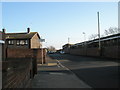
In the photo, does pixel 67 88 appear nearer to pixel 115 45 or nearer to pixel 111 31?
pixel 115 45

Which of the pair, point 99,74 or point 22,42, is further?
point 22,42

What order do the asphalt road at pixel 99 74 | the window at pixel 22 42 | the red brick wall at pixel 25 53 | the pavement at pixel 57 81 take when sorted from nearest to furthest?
the pavement at pixel 57 81 → the asphalt road at pixel 99 74 → the red brick wall at pixel 25 53 → the window at pixel 22 42

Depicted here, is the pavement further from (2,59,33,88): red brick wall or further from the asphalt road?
(2,59,33,88): red brick wall

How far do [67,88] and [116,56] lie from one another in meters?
25.5

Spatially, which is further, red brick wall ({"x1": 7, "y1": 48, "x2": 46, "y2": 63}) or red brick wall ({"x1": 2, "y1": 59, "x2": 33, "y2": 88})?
red brick wall ({"x1": 7, "y1": 48, "x2": 46, "y2": 63})

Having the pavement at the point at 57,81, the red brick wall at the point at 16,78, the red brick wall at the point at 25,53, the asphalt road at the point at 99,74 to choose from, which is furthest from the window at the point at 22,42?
the red brick wall at the point at 16,78

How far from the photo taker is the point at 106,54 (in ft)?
125

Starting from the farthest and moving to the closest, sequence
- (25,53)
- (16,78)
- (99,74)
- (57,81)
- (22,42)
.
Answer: (22,42), (25,53), (99,74), (57,81), (16,78)

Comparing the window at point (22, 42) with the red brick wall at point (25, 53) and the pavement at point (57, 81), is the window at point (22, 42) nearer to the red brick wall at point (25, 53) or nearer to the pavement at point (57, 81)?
the red brick wall at point (25, 53)

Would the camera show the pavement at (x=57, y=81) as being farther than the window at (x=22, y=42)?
No

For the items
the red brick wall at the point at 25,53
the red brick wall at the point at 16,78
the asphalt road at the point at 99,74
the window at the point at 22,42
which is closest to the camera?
the red brick wall at the point at 16,78

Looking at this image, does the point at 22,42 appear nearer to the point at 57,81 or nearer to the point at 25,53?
the point at 25,53

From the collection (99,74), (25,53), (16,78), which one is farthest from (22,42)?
(16,78)

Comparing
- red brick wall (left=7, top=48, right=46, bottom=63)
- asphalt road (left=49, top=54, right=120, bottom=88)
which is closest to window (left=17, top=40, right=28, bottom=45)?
red brick wall (left=7, top=48, right=46, bottom=63)
